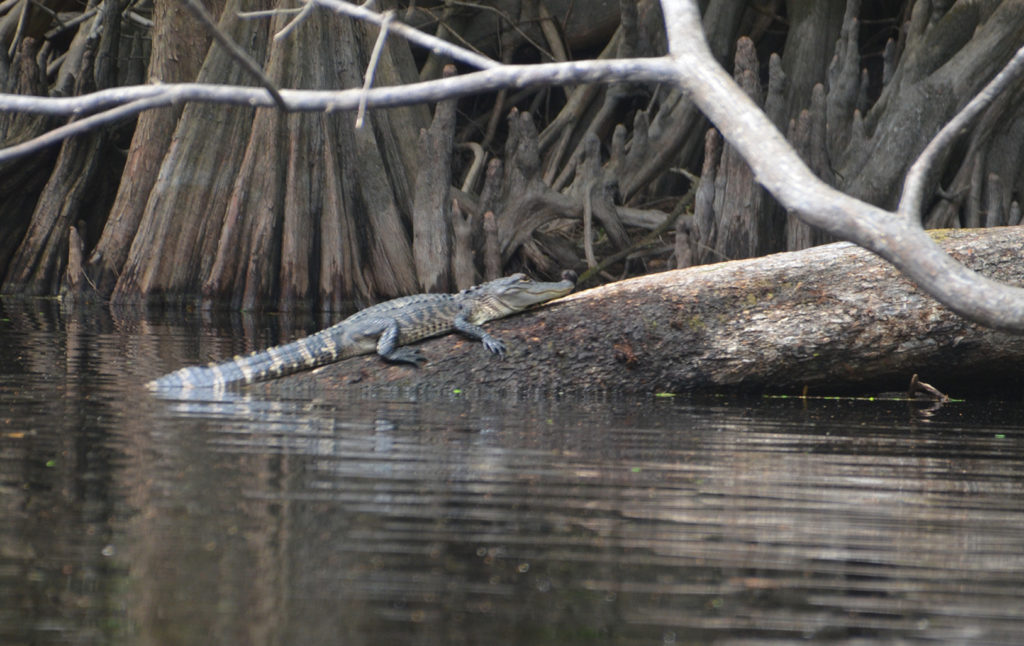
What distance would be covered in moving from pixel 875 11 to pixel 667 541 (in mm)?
16352

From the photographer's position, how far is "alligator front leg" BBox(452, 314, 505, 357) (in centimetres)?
818

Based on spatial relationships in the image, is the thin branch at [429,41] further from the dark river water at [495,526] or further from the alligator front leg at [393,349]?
the alligator front leg at [393,349]

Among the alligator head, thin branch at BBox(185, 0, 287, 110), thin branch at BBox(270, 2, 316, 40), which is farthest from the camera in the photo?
the alligator head

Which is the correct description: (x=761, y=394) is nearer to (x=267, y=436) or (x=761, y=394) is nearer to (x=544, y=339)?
(x=544, y=339)

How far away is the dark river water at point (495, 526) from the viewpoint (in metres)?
3.15

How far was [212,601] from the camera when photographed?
323cm

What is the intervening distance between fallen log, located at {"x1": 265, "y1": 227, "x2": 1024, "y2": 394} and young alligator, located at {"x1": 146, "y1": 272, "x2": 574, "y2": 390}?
0.29ft

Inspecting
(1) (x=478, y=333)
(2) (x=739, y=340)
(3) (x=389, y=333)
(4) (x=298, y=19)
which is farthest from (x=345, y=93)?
(2) (x=739, y=340)

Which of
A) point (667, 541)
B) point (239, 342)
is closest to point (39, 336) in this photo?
point (239, 342)

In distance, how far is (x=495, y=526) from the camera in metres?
4.18

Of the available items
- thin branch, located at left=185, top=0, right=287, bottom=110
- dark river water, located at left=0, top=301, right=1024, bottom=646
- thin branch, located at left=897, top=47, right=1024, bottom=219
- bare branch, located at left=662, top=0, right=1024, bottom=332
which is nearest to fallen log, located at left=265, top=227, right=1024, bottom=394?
dark river water, located at left=0, top=301, right=1024, bottom=646

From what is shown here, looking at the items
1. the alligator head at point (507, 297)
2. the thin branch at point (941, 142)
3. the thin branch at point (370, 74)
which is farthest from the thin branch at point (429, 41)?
the alligator head at point (507, 297)

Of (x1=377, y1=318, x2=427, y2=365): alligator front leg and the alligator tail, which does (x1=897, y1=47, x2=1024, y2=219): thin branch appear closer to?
(x1=377, y1=318, x2=427, y2=365): alligator front leg

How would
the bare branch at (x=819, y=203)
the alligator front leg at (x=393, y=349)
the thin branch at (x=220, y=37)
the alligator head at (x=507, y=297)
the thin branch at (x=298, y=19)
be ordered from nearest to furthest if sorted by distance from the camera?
the thin branch at (x=220, y=37), the bare branch at (x=819, y=203), the thin branch at (x=298, y=19), the alligator front leg at (x=393, y=349), the alligator head at (x=507, y=297)
